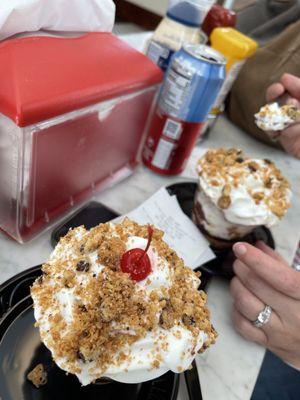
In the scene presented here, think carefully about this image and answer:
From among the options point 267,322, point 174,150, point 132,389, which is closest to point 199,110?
point 174,150

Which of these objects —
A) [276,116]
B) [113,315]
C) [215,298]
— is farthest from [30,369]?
[276,116]

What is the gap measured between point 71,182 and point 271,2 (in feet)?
3.26

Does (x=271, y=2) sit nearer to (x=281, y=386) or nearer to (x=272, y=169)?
(x=272, y=169)

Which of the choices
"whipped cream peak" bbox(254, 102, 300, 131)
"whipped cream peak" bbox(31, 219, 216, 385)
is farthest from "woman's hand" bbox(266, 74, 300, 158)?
"whipped cream peak" bbox(31, 219, 216, 385)

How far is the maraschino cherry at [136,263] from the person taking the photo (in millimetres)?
424

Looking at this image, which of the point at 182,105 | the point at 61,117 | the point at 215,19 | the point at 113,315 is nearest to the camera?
the point at 113,315

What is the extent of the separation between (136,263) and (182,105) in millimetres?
473

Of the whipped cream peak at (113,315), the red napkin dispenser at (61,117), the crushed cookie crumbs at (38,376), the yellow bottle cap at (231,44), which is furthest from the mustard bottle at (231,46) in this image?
the crushed cookie crumbs at (38,376)

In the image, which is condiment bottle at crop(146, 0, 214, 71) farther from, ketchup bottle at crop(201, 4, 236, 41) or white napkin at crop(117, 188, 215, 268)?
white napkin at crop(117, 188, 215, 268)

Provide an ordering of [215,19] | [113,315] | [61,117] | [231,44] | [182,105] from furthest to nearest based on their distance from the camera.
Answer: [215,19]
[231,44]
[182,105]
[61,117]
[113,315]

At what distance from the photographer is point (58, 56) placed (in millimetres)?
593

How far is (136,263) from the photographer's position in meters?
0.42

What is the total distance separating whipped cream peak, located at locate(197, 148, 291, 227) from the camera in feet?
2.27

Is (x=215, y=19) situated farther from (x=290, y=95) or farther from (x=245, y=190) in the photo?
(x=245, y=190)
